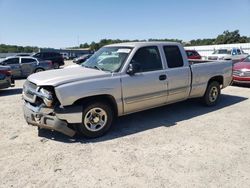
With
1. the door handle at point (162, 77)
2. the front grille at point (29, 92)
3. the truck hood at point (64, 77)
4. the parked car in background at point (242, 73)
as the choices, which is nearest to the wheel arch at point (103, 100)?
the truck hood at point (64, 77)

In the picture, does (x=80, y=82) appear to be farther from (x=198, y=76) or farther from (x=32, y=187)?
(x=198, y=76)

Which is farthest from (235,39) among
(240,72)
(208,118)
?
(208,118)

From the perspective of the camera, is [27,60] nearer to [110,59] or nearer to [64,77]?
[110,59]

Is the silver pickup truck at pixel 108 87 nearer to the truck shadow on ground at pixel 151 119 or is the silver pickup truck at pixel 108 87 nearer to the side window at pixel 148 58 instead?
the side window at pixel 148 58

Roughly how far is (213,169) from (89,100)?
7.96 ft

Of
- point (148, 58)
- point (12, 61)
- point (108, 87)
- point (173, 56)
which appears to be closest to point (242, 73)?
point (173, 56)

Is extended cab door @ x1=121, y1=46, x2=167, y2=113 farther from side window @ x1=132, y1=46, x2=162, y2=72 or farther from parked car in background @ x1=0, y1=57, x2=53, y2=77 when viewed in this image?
parked car in background @ x1=0, y1=57, x2=53, y2=77

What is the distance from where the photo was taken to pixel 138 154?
3990 mm

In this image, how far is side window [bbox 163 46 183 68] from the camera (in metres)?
5.70

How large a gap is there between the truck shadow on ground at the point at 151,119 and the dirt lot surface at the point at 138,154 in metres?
0.02

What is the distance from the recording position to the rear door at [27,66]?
1520 centimetres

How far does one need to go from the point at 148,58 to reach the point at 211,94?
270 cm

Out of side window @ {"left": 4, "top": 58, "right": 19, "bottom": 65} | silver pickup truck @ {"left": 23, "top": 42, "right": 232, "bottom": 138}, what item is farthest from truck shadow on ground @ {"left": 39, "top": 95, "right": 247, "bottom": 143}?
side window @ {"left": 4, "top": 58, "right": 19, "bottom": 65}

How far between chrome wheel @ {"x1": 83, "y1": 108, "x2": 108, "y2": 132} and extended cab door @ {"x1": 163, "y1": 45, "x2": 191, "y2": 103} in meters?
1.80
